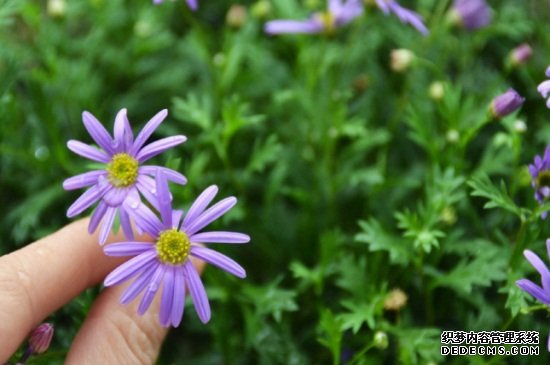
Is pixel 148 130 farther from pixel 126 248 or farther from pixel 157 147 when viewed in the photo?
pixel 126 248

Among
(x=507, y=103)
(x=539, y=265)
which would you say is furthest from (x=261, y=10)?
(x=539, y=265)

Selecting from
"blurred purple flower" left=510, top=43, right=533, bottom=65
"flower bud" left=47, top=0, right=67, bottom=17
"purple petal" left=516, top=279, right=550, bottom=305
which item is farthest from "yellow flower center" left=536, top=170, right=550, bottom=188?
"flower bud" left=47, top=0, right=67, bottom=17

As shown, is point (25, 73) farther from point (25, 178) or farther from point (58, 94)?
point (25, 178)

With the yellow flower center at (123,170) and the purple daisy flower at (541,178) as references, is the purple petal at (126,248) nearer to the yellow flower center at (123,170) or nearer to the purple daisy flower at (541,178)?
the yellow flower center at (123,170)

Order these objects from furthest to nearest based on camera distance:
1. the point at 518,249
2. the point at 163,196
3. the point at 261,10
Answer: the point at 261,10 < the point at 518,249 < the point at 163,196

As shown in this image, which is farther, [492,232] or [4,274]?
[492,232]

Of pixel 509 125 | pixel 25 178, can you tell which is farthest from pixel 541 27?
pixel 25 178

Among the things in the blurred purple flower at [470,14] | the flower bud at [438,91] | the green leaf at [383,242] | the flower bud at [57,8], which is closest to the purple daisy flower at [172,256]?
the green leaf at [383,242]
